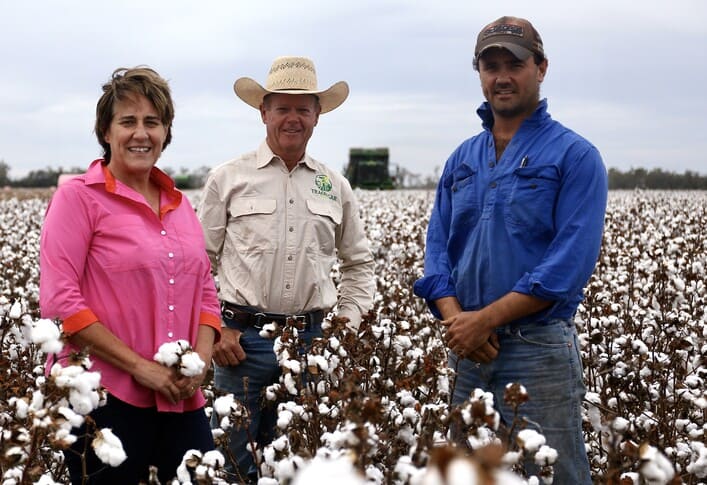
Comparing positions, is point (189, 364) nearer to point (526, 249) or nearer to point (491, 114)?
point (526, 249)

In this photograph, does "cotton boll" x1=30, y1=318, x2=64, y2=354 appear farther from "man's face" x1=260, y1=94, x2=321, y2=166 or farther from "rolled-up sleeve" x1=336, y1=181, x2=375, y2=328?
"rolled-up sleeve" x1=336, y1=181, x2=375, y2=328

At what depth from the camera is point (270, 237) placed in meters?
3.76

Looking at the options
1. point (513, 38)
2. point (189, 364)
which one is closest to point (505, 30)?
point (513, 38)

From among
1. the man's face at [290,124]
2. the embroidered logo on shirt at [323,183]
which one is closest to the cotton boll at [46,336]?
A: the man's face at [290,124]

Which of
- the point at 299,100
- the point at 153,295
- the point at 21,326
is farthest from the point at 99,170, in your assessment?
the point at 299,100

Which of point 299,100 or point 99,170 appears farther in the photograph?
point 299,100

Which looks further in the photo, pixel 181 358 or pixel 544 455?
pixel 181 358

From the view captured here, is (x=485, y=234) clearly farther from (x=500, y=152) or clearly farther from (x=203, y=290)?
(x=203, y=290)

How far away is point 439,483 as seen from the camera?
690 mm

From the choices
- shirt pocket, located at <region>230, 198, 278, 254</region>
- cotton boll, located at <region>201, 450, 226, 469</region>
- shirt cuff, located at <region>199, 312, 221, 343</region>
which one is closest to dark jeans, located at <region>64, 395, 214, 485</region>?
shirt cuff, located at <region>199, 312, 221, 343</region>

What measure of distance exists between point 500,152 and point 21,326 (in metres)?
2.07

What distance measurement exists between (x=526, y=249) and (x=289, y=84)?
1526mm

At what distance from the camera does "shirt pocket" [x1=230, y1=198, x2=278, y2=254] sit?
3.76 meters

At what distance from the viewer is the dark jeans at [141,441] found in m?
2.74
